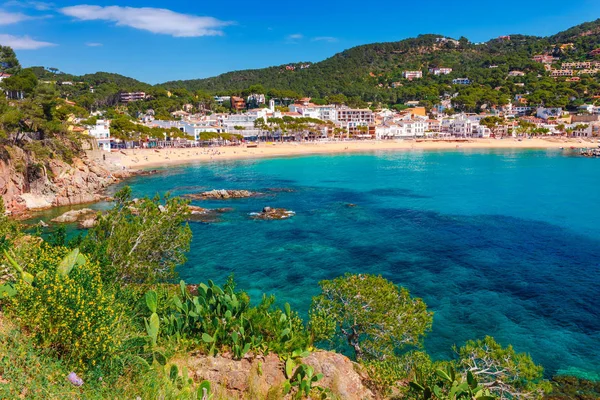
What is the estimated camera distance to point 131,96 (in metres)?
155

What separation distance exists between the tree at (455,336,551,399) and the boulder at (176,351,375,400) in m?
2.84

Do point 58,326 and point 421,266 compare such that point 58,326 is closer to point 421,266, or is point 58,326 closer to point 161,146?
point 421,266

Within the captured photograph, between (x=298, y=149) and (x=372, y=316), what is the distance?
9294cm

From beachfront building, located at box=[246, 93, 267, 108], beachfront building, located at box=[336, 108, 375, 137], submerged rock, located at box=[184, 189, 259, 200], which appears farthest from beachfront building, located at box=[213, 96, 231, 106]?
submerged rock, located at box=[184, 189, 259, 200]

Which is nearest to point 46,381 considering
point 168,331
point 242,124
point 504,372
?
point 168,331

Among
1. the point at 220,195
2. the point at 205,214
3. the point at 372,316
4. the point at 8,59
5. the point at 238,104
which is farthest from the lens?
the point at 238,104

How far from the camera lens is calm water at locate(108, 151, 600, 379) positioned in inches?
715

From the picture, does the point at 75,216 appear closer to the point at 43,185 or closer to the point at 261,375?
the point at 43,185

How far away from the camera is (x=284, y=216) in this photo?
125ft

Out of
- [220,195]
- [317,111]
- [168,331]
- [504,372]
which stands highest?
[317,111]

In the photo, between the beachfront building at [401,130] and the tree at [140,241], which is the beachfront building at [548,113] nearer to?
the beachfront building at [401,130]

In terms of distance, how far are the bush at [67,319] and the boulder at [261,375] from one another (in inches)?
99.3

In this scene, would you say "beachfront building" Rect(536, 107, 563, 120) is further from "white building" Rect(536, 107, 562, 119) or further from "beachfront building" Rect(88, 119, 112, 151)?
"beachfront building" Rect(88, 119, 112, 151)

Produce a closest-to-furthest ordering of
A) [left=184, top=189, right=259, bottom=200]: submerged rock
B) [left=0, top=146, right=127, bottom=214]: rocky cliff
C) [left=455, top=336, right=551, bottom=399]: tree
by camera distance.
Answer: [left=455, top=336, right=551, bottom=399]: tree
[left=0, top=146, right=127, bottom=214]: rocky cliff
[left=184, top=189, right=259, bottom=200]: submerged rock
